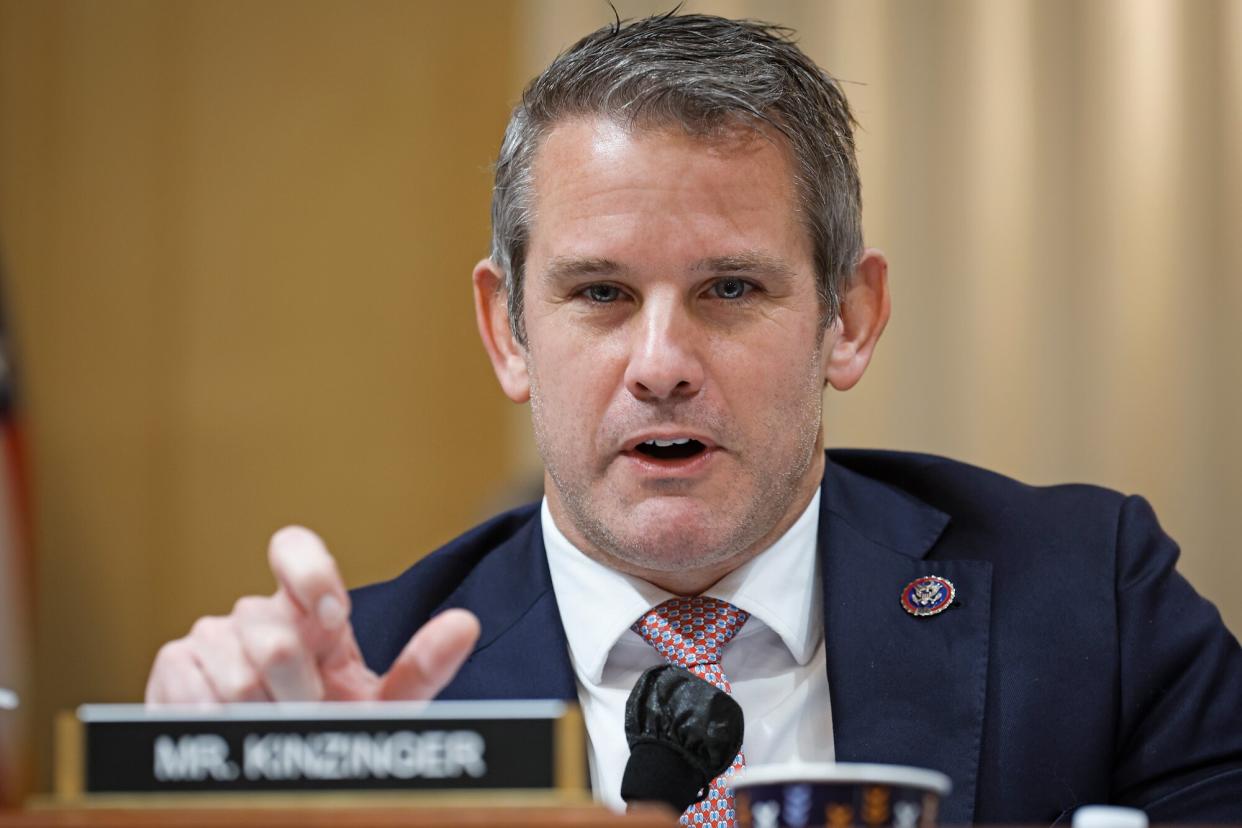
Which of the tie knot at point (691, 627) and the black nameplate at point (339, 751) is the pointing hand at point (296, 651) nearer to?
the black nameplate at point (339, 751)

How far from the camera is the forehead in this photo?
1709mm

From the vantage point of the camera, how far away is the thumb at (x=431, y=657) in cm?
116

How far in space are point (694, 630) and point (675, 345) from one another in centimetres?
35

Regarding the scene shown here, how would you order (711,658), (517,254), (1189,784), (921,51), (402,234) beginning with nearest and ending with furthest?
1. (1189,784)
2. (711,658)
3. (517,254)
4. (921,51)
5. (402,234)

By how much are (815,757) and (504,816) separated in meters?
0.91

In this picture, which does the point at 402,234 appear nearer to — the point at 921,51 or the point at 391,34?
the point at 391,34

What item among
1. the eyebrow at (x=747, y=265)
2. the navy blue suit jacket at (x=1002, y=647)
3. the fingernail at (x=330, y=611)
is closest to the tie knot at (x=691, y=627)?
the navy blue suit jacket at (x=1002, y=647)

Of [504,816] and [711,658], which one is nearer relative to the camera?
[504,816]

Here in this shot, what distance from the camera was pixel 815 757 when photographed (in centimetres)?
173

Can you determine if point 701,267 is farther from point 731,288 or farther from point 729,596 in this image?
point 729,596

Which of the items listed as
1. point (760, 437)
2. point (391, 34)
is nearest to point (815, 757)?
point (760, 437)

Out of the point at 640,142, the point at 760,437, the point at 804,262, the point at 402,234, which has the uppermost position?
the point at 402,234

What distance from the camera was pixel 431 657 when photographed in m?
1.16

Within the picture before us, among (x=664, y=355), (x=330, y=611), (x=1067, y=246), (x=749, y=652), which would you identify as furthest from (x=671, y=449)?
(x=1067, y=246)
